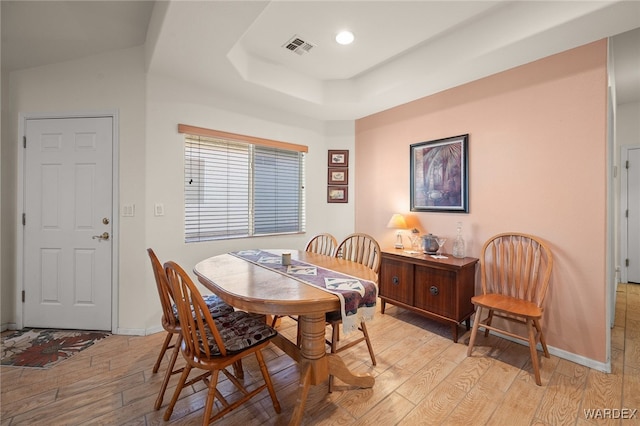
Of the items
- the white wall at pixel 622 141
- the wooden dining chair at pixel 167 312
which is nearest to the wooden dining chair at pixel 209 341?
the wooden dining chair at pixel 167 312

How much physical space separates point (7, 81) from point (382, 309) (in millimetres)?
4183

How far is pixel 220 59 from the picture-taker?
2287 mm

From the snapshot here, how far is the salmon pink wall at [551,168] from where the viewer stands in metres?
1.98

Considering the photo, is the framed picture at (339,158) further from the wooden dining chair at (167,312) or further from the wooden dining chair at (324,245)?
the wooden dining chair at (167,312)

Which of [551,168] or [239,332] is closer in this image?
[239,332]

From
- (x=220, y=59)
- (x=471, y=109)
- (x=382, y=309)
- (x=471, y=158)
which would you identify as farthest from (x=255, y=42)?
(x=382, y=309)

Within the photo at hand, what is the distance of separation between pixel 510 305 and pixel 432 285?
0.62 metres

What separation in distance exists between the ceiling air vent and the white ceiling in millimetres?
45

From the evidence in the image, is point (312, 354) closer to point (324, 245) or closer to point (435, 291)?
point (324, 245)

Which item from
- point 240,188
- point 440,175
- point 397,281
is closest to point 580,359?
point 397,281

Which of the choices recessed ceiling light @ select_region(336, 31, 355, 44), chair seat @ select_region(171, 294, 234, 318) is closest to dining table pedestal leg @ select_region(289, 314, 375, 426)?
chair seat @ select_region(171, 294, 234, 318)

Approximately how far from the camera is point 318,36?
2.37 metres

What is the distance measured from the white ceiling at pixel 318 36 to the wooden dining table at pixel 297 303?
66.9 inches

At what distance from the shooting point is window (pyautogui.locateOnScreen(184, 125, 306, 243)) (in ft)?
9.12
